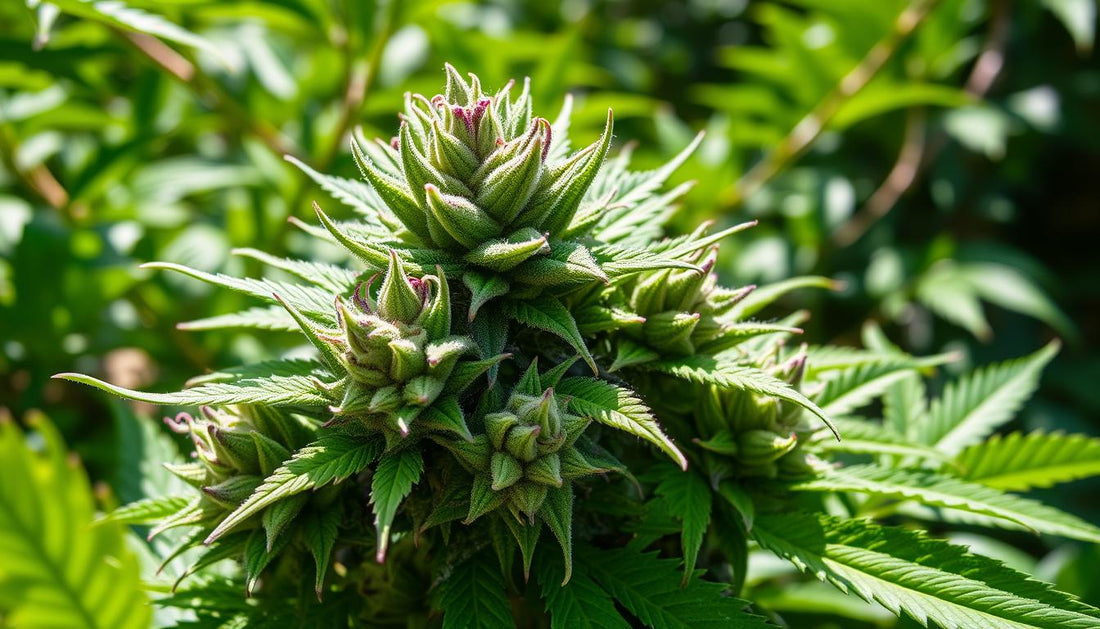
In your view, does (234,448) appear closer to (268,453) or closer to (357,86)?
(268,453)

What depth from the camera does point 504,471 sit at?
926mm

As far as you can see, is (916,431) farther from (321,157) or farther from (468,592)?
(321,157)

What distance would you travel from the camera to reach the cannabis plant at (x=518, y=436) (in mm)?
963

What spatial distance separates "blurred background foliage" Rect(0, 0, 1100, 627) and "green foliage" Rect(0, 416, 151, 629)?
14 centimetres

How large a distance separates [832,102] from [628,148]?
56.3 inches

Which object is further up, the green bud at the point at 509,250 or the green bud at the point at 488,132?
the green bud at the point at 488,132

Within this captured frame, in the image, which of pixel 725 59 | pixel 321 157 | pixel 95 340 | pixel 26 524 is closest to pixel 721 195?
pixel 725 59

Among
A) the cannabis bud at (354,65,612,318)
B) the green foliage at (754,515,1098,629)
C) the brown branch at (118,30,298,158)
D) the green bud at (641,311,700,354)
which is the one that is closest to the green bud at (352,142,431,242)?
the cannabis bud at (354,65,612,318)

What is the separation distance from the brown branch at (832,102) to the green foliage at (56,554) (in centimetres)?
204

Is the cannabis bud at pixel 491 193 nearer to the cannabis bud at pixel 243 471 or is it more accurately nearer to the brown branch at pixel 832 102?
the cannabis bud at pixel 243 471

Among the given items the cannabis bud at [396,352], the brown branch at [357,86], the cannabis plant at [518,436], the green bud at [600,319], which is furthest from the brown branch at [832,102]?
the cannabis bud at [396,352]

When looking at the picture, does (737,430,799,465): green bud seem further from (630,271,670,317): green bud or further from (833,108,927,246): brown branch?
(833,108,927,246): brown branch

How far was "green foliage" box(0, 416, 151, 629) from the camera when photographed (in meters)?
1.31

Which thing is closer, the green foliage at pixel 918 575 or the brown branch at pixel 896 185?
the green foliage at pixel 918 575
